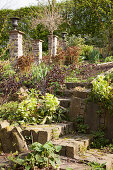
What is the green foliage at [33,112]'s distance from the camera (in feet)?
13.5

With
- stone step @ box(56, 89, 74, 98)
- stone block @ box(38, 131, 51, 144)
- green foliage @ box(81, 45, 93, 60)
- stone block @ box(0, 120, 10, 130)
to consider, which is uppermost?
green foliage @ box(81, 45, 93, 60)

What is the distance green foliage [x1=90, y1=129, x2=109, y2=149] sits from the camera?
12.4 ft

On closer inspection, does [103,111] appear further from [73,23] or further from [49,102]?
[73,23]

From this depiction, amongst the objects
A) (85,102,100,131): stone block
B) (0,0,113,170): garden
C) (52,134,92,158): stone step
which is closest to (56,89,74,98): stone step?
(0,0,113,170): garden

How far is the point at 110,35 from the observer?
11.7 m

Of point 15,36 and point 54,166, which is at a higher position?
point 15,36

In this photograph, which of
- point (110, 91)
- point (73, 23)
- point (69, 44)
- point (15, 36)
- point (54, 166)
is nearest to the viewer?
point (54, 166)

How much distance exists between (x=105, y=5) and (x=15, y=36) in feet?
22.2

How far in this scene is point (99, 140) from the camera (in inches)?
154

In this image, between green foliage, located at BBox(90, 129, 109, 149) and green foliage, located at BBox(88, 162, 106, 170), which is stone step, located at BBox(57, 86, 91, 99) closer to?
green foliage, located at BBox(90, 129, 109, 149)

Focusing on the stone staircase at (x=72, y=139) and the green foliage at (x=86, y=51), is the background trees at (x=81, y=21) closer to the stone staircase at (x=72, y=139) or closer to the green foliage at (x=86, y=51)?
the green foliage at (x=86, y=51)

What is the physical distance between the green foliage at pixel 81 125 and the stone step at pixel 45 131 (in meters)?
0.22

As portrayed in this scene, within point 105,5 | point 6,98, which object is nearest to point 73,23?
point 105,5

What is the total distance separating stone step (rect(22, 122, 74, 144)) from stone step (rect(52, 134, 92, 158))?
0.12 m
